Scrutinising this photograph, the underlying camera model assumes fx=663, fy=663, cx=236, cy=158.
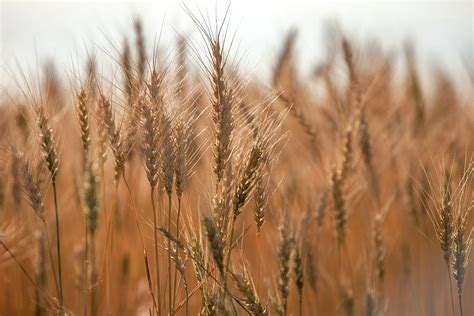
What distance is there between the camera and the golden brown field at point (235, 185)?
1.62 m

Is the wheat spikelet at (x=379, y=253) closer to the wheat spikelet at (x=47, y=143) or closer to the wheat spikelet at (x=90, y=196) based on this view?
the wheat spikelet at (x=90, y=196)

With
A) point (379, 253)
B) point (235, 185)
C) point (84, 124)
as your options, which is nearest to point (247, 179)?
point (235, 185)

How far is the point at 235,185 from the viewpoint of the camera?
5.27 feet

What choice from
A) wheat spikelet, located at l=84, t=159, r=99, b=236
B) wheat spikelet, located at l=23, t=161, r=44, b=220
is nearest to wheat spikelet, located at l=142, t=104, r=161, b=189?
wheat spikelet, located at l=84, t=159, r=99, b=236

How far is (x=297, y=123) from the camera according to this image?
2771 mm

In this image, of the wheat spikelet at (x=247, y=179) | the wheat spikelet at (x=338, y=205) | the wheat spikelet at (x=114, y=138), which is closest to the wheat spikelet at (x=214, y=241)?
the wheat spikelet at (x=247, y=179)

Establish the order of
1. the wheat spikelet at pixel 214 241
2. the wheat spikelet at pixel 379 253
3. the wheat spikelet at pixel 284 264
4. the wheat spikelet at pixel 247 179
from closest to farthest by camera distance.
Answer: the wheat spikelet at pixel 214 241, the wheat spikelet at pixel 247 179, the wheat spikelet at pixel 284 264, the wheat spikelet at pixel 379 253

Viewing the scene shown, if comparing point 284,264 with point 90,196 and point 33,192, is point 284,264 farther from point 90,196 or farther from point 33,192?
point 33,192

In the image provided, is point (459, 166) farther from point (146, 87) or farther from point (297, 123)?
point (146, 87)

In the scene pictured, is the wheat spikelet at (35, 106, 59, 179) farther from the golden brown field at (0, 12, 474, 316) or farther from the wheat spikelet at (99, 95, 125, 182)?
the wheat spikelet at (99, 95, 125, 182)

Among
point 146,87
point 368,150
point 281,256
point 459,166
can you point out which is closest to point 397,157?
point 459,166

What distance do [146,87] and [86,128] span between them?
0.72 feet

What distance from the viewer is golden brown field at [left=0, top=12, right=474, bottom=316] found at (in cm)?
162

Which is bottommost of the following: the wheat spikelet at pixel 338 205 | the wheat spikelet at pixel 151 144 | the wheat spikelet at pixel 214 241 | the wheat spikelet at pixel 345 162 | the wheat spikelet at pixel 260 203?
the wheat spikelet at pixel 214 241
